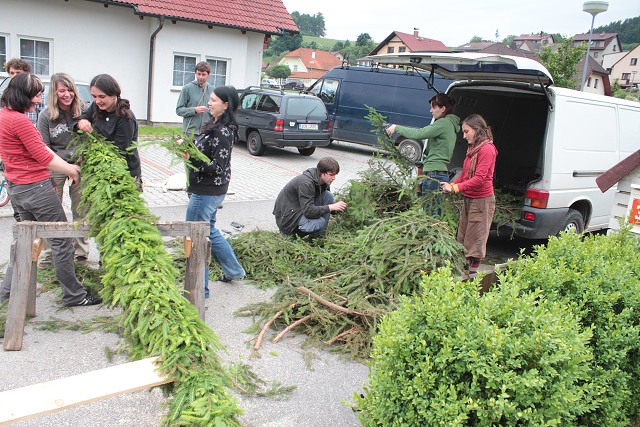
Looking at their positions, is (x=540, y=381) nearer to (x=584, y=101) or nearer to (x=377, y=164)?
(x=377, y=164)

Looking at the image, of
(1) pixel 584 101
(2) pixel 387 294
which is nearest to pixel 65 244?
(2) pixel 387 294

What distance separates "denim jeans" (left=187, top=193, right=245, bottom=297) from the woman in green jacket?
2.24m

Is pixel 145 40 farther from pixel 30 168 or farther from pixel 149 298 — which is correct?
pixel 149 298

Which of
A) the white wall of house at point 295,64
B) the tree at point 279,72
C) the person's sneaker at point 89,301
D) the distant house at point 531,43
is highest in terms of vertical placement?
the distant house at point 531,43

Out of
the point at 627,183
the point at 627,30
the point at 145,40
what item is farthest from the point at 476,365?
the point at 627,30

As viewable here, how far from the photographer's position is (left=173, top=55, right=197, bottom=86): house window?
57.7 ft

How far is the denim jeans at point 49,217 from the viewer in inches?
174

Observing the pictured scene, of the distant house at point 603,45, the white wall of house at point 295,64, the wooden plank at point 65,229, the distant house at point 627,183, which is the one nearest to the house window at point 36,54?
the wooden plank at point 65,229

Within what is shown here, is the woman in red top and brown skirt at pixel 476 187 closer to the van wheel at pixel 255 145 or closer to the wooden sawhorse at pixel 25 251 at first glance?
the wooden sawhorse at pixel 25 251

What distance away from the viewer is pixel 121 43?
16.6m

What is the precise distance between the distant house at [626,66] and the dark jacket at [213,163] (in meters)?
91.2

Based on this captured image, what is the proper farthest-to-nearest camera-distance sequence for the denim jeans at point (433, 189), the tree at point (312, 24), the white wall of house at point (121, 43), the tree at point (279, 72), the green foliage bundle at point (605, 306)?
1. the tree at point (312, 24)
2. the tree at point (279, 72)
3. the white wall of house at point (121, 43)
4. the denim jeans at point (433, 189)
5. the green foliage bundle at point (605, 306)

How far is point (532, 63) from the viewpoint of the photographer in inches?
219

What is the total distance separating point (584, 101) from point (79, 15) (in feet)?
47.5
